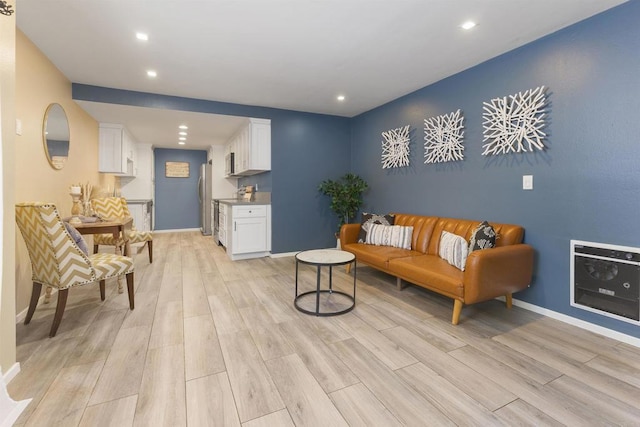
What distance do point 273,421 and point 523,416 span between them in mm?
→ 1195

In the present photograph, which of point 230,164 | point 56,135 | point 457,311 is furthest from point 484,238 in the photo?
point 230,164

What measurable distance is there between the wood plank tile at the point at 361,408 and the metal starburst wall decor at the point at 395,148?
3.12 m

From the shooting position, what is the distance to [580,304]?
92.4 inches

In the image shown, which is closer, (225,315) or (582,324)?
(582,324)

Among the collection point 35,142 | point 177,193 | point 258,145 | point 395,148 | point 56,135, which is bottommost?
point 177,193

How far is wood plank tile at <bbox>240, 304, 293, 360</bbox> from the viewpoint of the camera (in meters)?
1.98

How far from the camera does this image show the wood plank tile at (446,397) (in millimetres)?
1392

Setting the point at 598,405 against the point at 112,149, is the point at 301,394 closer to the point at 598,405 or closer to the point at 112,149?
the point at 598,405

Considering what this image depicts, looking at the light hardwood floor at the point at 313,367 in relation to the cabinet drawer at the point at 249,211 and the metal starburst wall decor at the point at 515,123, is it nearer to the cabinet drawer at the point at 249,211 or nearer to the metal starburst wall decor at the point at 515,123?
the metal starburst wall decor at the point at 515,123

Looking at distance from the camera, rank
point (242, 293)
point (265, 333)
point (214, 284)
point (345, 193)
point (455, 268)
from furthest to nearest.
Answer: point (345, 193) → point (214, 284) → point (242, 293) → point (455, 268) → point (265, 333)

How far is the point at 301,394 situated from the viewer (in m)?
1.56

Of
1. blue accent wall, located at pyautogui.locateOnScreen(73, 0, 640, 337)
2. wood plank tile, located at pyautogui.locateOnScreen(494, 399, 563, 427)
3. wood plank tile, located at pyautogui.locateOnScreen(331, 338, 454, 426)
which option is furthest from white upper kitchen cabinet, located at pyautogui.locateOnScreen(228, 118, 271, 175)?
wood plank tile, located at pyautogui.locateOnScreen(494, 399, 563, 427)

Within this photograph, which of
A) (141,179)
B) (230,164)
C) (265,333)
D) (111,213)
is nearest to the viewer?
(265,333)

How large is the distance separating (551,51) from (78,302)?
479cm
